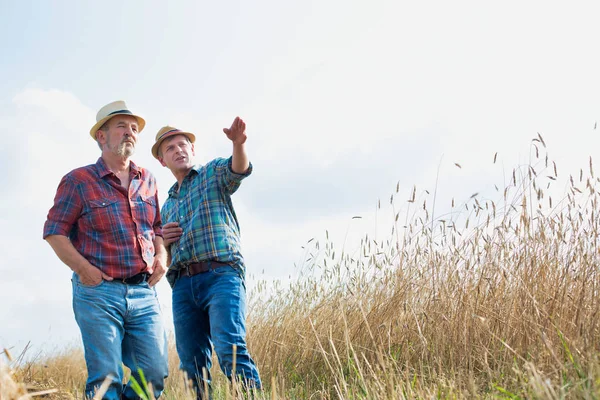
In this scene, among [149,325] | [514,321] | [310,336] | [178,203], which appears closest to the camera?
[514,321]

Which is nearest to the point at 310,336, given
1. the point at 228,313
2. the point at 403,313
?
the point at 403,313

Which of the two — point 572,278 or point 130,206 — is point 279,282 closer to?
point 130,206

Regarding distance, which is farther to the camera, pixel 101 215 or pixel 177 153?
pixel 177 153

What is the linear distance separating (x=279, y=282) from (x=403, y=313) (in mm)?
2684

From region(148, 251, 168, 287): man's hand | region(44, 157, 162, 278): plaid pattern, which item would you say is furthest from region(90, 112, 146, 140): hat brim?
region(148, 251, 168, 287): man's hand

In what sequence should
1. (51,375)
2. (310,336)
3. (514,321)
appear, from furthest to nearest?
1. (51,375)
2. (310,336)
3. (514,321)

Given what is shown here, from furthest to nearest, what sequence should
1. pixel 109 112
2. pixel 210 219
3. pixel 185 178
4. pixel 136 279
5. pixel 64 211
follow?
1. pixel 185 178
2. pixel 109 112
3. pixel 210 219
4. pixel 136 279
5. pixel 64 211

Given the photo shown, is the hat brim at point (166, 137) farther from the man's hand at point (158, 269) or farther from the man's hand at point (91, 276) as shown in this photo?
the man's hand at point (91, 276)

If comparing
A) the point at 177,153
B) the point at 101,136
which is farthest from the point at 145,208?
the point at 101,136

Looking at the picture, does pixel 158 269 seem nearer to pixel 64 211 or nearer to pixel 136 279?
pixel 136 279

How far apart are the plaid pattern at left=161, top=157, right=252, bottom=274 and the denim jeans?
0.37ft

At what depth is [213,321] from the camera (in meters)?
3.51

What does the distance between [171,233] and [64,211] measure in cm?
68

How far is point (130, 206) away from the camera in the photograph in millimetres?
3764
